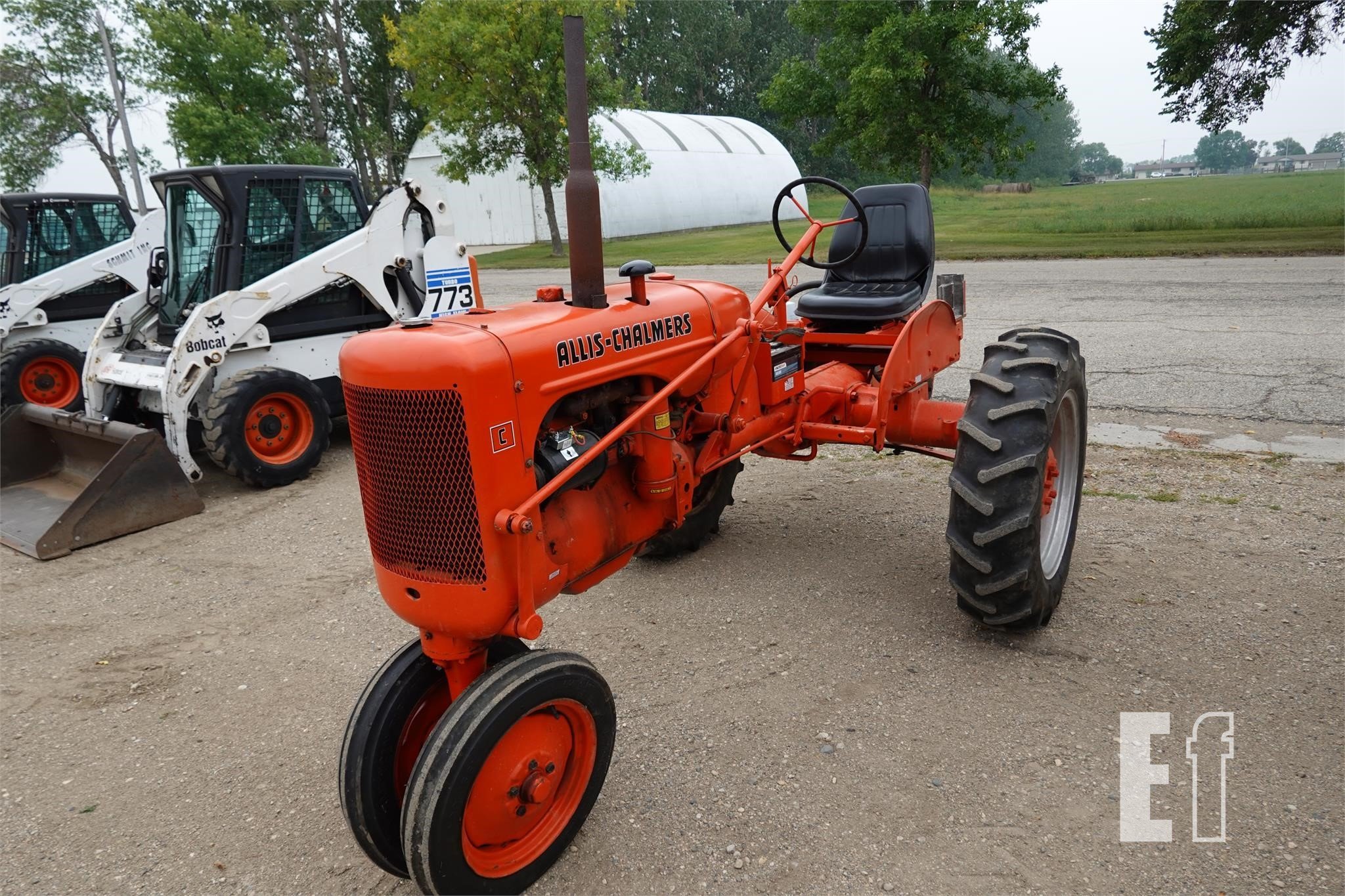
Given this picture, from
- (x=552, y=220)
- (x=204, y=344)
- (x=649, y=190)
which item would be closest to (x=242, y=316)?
(x=204, y=344)

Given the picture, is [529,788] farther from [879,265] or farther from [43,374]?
[43,374]

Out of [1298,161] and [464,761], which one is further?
[1298,161]

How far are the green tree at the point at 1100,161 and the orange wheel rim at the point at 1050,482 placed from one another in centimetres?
15815

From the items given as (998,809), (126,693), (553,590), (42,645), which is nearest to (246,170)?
(42,645)

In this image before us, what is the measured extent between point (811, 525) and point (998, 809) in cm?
243

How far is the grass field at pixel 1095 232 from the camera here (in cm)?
1605

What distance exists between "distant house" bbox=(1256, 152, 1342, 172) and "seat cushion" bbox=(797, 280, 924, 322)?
430 feet

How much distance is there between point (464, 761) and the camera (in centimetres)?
225

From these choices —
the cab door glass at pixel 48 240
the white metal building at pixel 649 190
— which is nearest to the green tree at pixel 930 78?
the white metal building at pixel 649 190

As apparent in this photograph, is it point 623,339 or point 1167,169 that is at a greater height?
point 1167,169

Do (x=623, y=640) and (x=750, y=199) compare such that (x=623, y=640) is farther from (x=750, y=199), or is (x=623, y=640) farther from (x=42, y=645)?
(x=750, y=199)

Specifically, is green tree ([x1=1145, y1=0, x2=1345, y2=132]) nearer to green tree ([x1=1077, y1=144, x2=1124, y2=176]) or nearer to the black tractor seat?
the black tractor seat

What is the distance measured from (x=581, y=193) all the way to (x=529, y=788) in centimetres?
168

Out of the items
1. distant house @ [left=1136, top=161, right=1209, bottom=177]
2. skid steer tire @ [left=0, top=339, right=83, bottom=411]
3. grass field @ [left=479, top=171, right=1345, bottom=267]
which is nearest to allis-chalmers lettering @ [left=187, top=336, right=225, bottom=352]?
skid steer tire @ [left=0, top=339, right=83, bottom=411]
